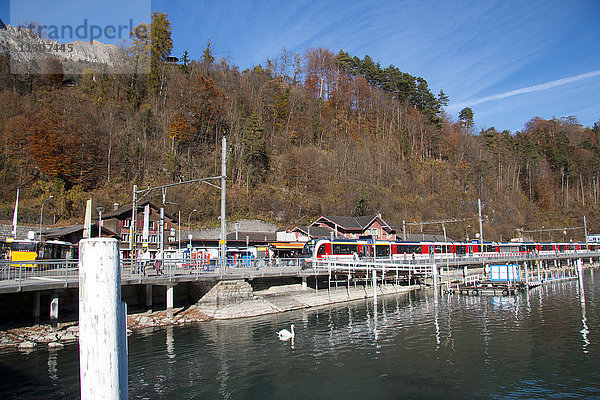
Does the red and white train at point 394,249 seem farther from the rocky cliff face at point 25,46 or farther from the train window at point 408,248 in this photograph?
the rocky cliff face at point 25,46

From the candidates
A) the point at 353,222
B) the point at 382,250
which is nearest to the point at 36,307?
the point at 382,250

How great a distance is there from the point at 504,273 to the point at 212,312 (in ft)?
111

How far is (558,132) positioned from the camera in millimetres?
124000

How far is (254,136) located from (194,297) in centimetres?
4198

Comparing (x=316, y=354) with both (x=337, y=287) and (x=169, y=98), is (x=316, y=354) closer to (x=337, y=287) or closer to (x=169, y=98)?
(x=337, y=287)

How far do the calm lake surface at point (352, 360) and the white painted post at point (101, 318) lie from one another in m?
13.6

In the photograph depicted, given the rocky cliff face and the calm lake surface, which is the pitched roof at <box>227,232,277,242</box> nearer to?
the calm lake surface

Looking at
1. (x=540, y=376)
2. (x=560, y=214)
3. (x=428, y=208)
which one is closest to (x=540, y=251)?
(x=428, y=208)

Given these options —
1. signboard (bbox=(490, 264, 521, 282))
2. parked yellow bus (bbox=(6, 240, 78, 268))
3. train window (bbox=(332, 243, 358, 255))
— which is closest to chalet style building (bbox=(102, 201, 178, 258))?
parked yellow bus (bbox=(6, 240, 78, 268))

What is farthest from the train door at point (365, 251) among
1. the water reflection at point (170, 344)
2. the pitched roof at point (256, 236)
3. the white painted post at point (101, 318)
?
the white painted post at point (101, 318)

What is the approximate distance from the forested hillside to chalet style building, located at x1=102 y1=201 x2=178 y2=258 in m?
3.94

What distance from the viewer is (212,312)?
94.8 ft

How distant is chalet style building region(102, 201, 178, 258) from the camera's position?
4988 cm

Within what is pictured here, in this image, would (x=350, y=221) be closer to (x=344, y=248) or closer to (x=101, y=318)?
(x=344, y=248)
